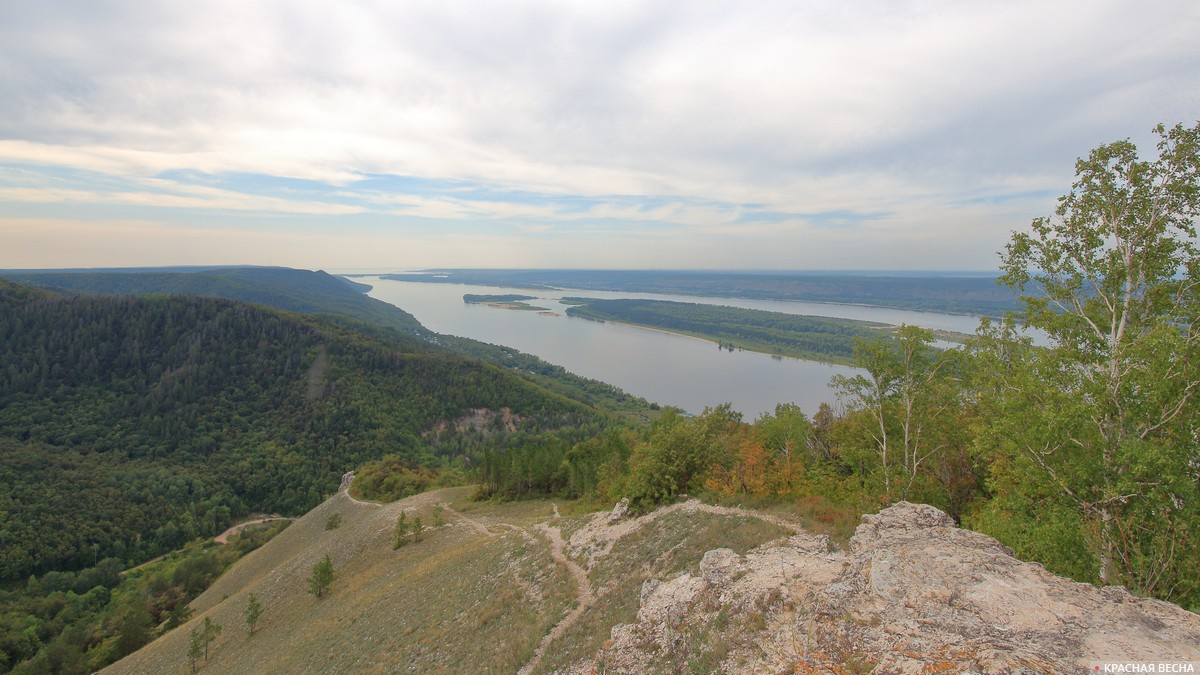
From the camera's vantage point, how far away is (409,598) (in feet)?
79.9

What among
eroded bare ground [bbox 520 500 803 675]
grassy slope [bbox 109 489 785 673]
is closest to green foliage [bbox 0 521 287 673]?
grassy slope [bbox 109 489 785 673]

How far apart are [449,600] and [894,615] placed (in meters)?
19.3

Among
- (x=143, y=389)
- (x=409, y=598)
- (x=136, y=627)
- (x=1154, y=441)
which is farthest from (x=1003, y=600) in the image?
(x=143, y=389)

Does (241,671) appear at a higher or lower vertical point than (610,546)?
lower

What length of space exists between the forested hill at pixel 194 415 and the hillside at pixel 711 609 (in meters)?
72.9

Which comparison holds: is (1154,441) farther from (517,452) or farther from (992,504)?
(517,452)

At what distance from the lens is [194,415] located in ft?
396

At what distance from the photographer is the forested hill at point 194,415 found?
83000 mm

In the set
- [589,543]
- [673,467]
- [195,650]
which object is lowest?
[195,650]

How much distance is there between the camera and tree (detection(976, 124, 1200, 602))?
9.93 m

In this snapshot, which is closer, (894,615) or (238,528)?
(894,615)

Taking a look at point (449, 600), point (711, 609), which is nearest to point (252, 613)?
point (449, 600)

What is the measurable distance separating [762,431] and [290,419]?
406 feet

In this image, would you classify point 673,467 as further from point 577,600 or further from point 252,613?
point 252,613
